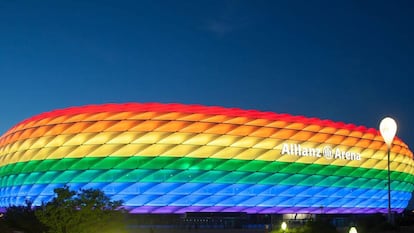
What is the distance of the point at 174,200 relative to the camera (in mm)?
50750

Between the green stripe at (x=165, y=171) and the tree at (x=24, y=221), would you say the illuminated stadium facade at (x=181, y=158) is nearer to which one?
the green stripe at (x=165, y=171)

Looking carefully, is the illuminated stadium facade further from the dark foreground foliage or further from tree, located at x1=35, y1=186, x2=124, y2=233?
tree, located at x1=35, y1=186, x2=124, y2=233

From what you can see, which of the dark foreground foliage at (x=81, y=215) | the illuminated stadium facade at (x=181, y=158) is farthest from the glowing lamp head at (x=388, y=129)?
the dark foreground foliage at (x=81, y=215)

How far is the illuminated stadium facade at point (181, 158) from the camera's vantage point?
49188 millimetres

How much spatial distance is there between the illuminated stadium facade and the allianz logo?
0.33ft

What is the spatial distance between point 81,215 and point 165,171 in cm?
2592

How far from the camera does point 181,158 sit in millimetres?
49625

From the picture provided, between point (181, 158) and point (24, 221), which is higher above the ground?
point (181, 158)

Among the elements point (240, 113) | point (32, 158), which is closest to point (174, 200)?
point (240, 113)

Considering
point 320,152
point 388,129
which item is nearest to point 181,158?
point 320,152

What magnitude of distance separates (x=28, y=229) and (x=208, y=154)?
22516 millimetres

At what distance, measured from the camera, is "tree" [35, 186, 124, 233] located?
23562 mm

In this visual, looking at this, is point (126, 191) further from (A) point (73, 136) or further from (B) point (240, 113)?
(B) point (240, 113)

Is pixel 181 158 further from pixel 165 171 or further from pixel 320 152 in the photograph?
pixel 320 152
